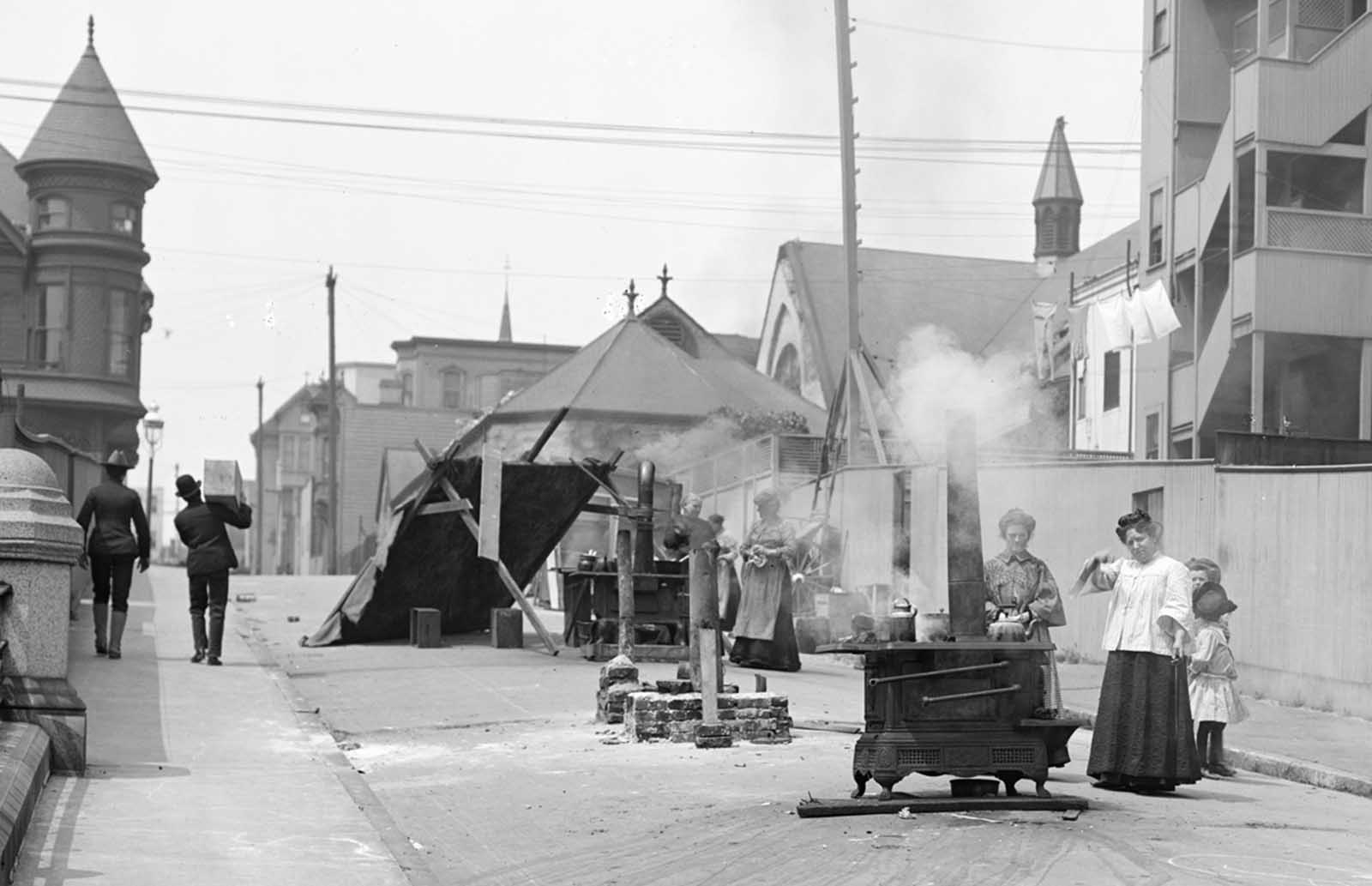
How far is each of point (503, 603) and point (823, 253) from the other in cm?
4712

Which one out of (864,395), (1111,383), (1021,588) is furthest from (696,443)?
(1021,588)

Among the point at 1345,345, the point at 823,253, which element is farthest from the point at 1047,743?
the point at 823,253

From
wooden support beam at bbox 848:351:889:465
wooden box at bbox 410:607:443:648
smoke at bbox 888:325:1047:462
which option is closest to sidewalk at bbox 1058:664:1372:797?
smoke at bbox 888:325:1047:462

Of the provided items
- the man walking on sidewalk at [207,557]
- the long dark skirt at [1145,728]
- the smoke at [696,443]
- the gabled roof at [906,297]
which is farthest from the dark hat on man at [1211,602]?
the gabled roof at [906,297]

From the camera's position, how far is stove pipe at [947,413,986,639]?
33.7ft

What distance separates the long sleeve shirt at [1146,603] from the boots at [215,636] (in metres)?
8.98

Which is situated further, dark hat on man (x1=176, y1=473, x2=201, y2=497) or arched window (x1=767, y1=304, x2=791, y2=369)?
arched window (x1=767, y1=304, x2=791, y2=369)

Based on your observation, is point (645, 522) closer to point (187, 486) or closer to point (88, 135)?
point (187, 486)

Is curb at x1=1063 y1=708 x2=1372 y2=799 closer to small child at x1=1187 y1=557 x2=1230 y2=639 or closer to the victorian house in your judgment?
small child at x1=1187 y1=557 x2=1230 y2=639

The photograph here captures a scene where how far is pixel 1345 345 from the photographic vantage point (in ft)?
101

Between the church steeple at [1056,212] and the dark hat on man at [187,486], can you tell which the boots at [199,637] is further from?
the church steeple at [1056,212]

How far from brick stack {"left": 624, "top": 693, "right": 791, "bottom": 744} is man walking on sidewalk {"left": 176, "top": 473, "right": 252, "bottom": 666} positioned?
5528 millimetres

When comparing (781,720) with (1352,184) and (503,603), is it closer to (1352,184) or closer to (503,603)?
(503,603)

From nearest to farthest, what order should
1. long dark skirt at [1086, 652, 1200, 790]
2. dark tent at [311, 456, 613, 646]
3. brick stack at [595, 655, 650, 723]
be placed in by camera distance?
1. long dark skirt at [1086, 652, 1200, 790]
2. brick stack at [595, 655, 650, 723]
3. dark tent at [311, 456, 613, 646]
